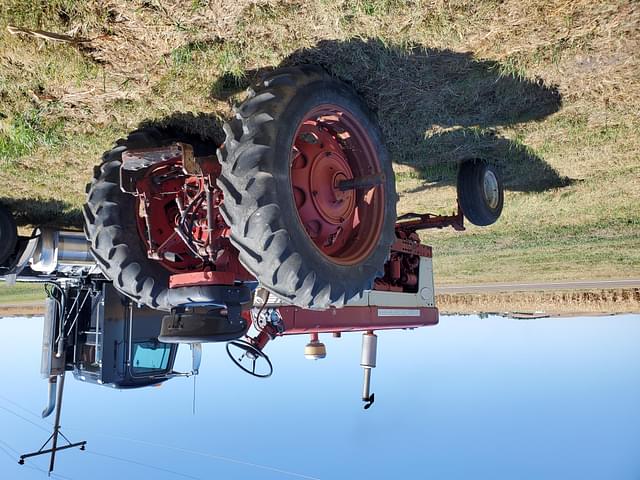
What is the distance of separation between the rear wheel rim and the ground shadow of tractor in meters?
0.55

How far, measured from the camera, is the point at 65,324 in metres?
6.29

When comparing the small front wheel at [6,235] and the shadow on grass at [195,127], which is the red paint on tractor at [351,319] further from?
the small front wheel at [6,235]

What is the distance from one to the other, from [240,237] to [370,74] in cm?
215

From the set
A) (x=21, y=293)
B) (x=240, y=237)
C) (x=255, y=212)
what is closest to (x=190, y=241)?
(x=240, y=237)

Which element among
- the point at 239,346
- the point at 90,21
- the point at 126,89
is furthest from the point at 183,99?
the point at 239,346


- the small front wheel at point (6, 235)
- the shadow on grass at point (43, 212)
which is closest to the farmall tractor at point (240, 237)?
the small front wheel at point (6, 235)

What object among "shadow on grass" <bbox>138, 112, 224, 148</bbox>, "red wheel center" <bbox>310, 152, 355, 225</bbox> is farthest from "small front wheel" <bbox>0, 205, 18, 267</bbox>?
"red wheel center" <bbox>310, 152, 355, 225</bbox>

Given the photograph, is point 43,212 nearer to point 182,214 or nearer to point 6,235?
point 6,235

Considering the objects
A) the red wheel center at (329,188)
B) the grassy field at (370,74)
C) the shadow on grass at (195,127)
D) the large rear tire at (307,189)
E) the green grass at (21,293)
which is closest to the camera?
the large rear tire at (307,189)

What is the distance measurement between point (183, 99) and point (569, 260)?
8583mm

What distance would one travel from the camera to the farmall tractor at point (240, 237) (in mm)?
3785

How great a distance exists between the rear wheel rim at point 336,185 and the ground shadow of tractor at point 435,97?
1.80 ft

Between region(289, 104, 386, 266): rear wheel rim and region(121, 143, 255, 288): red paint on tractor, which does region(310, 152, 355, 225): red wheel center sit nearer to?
region(289, 104, 386, 266): rear wheel rim

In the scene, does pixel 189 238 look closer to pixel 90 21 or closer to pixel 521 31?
pixel 90 21
